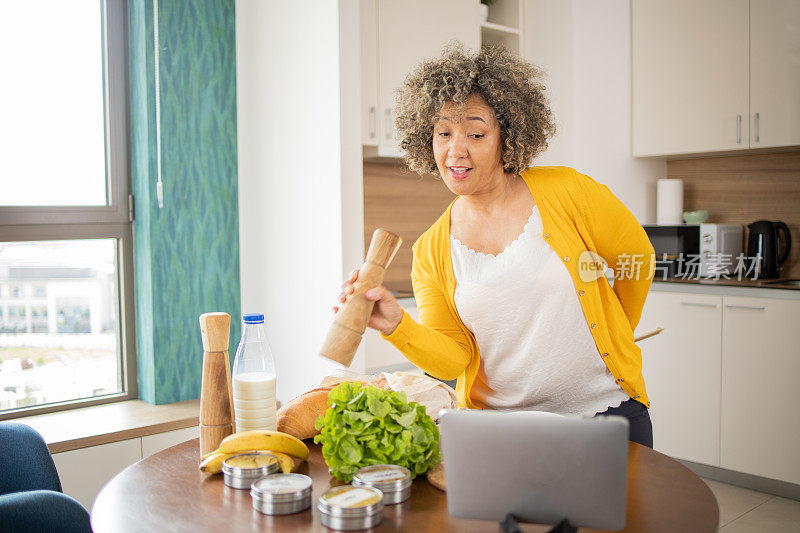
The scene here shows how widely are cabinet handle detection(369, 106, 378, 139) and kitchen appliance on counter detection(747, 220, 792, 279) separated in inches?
79.7

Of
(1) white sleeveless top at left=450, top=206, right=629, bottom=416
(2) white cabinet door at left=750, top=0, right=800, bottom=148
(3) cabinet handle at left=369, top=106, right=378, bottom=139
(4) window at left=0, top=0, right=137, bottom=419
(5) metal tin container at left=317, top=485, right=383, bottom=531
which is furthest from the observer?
(2) white cabinet door at left=750, top=0, right=800, bottom=148

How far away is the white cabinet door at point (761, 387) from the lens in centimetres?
321

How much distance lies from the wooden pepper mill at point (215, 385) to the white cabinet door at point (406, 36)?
1.93 m

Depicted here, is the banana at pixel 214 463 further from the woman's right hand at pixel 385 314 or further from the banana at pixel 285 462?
the woman's right hand at pixel 385 314

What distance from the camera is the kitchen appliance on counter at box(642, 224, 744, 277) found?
372 centimetres

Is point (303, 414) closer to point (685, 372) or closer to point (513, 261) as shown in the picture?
point (513, 261)

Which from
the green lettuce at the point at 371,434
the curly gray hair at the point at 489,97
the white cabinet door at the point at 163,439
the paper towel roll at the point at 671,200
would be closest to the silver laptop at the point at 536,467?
the green lettuce at the point at 371,434

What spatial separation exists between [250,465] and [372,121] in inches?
86.6

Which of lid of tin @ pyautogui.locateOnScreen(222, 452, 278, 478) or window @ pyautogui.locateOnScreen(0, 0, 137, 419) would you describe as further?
window @ pyautogui.locateOnScreen(0, 0, 137, 419)

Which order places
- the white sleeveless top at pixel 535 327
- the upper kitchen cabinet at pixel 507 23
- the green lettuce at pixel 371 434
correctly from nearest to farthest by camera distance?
the green lettuce at pixel 371 434
the white sleeveless top at pixel 535 327
the upper kitchen cabinet at pixel 507 23

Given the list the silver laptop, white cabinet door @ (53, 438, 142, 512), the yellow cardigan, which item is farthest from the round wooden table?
white cabinet door @ (53, 438, 142, 512)

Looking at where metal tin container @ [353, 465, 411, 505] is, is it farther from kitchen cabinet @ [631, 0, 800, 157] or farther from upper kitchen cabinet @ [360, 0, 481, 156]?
kitchen cabinet @ [631, 0, 800, 157]

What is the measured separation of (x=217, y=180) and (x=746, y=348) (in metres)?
2.60

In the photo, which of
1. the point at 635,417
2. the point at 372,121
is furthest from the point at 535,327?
the point at 372,121
